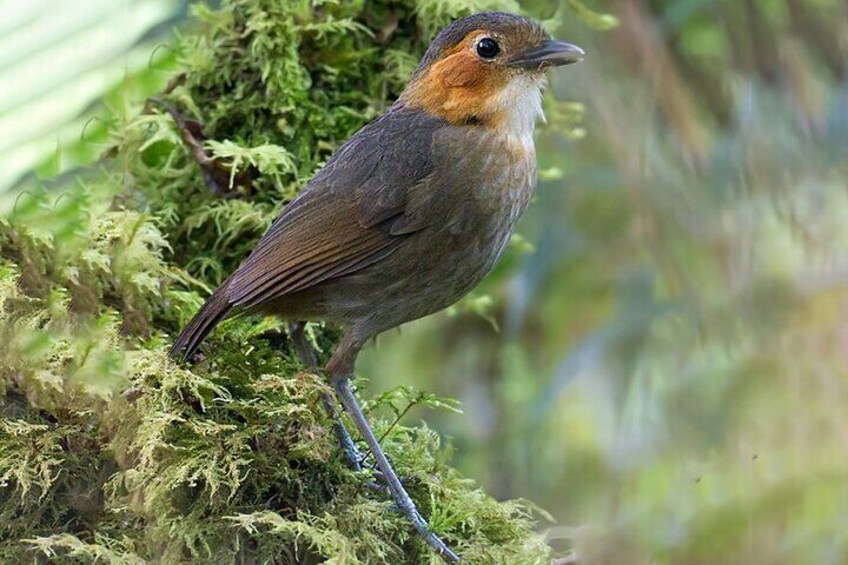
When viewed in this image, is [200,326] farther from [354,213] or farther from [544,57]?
[544,57]

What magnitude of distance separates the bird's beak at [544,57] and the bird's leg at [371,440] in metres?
0.93

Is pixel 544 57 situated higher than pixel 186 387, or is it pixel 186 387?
pixel 544 57

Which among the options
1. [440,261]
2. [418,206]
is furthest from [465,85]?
[440,261]

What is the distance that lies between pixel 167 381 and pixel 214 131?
1206 millimetres

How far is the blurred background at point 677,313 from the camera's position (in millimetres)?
4332

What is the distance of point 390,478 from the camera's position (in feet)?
8.61

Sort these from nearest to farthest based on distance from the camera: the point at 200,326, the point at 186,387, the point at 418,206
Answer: the point at 186,387, the point at 200,326, the point at 418,206

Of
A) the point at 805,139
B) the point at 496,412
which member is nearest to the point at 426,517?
the point at 496,412

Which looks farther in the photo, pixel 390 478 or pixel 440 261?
pixel 440 261

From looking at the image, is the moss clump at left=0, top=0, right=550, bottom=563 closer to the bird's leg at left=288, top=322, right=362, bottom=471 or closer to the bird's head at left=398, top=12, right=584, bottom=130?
the bird's leg at left=288, top=322, right=362, bottom=471

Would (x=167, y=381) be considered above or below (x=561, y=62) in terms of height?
below

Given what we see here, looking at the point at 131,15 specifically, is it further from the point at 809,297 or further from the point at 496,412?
the point at 809,297

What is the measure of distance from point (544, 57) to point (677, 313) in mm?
1737

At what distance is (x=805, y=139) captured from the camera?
452cm
